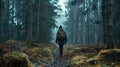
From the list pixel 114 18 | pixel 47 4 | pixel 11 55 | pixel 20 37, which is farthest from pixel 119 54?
pixel 20 37

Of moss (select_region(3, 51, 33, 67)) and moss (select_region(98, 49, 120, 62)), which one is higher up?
moss (select_region(3, 51, 33, 67))

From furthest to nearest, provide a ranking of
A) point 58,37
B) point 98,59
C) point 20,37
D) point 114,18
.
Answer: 1. point 20,37
2. point 114,18
3. point 58,37
4. point 98,59

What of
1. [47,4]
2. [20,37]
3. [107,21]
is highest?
[47,4]

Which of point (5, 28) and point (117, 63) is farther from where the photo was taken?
point (5, 28)

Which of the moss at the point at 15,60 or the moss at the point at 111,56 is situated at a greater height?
the moss at the point at 15,60

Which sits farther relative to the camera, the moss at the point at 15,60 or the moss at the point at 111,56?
the moss at the point at 111,56

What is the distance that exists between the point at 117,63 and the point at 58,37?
770 centimetres

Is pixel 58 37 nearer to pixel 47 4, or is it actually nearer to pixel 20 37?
pixel 47 4

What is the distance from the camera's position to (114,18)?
2364 cm

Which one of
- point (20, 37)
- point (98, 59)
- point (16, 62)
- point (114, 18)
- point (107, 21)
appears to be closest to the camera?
point (16, 62)

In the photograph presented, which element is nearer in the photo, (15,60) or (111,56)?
(15,60)

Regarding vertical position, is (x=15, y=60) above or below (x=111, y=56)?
above

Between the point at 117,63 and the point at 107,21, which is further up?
the point at 107,21

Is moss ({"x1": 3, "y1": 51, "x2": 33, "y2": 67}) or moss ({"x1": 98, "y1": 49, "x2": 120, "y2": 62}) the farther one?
moss ({"x1": 98, "y1": 49, "x2": 120, "y2": 62})
